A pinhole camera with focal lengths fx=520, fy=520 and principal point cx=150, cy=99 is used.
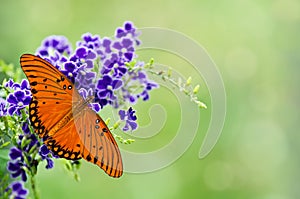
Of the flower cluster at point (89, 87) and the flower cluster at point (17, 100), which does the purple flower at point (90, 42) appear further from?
the flower cluster at point (17, 100)

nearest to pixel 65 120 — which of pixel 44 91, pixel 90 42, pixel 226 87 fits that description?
pixel 44 91

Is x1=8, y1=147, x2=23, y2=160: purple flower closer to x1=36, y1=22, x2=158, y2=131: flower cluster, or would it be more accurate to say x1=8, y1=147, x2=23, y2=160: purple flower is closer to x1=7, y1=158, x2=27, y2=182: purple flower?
x1=7, y1=158, x2=27, y2=182: purple flower

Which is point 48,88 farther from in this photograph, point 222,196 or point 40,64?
point 222,196

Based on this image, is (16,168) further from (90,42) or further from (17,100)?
(90,42)

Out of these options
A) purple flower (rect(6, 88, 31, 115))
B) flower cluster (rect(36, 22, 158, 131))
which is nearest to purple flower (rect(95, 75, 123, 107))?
flower cluster (rect(36, 22, 158, 131))

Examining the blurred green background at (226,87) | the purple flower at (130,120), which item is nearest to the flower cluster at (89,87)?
the purple flower at (130,120)

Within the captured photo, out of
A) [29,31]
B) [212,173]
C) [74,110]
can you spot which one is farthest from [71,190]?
[74,110]
